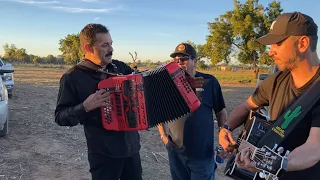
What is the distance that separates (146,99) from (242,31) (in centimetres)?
3206

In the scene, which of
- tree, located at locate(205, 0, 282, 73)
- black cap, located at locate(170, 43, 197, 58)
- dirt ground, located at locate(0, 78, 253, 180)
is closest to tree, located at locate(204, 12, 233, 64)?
tree, located at locate(205, 0, 282, 73)

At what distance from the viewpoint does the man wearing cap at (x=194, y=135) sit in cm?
354

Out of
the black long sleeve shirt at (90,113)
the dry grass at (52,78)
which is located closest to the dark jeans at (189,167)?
the black long sleeve shirt at (90,113)

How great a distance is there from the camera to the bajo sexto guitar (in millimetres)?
1856

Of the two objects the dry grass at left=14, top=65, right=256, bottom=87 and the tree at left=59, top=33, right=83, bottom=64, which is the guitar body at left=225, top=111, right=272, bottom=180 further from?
the tree at left=59, top=33, right=83, bottom=64

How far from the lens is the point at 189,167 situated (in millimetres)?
3605

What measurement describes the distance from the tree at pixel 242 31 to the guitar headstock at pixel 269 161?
105 ft

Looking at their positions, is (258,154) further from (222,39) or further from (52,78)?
(222,39)

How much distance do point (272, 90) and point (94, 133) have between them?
1688mm

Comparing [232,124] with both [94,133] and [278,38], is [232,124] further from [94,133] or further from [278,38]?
[94,133]

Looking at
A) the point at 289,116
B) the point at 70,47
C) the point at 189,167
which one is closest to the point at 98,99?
the point at 189,167

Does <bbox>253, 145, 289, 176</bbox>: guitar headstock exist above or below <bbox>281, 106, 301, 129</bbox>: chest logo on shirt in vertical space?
below

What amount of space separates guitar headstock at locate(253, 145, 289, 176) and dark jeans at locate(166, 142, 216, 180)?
167cm

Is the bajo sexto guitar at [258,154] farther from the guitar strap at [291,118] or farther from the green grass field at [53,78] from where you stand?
the green grass field at [53,78]
